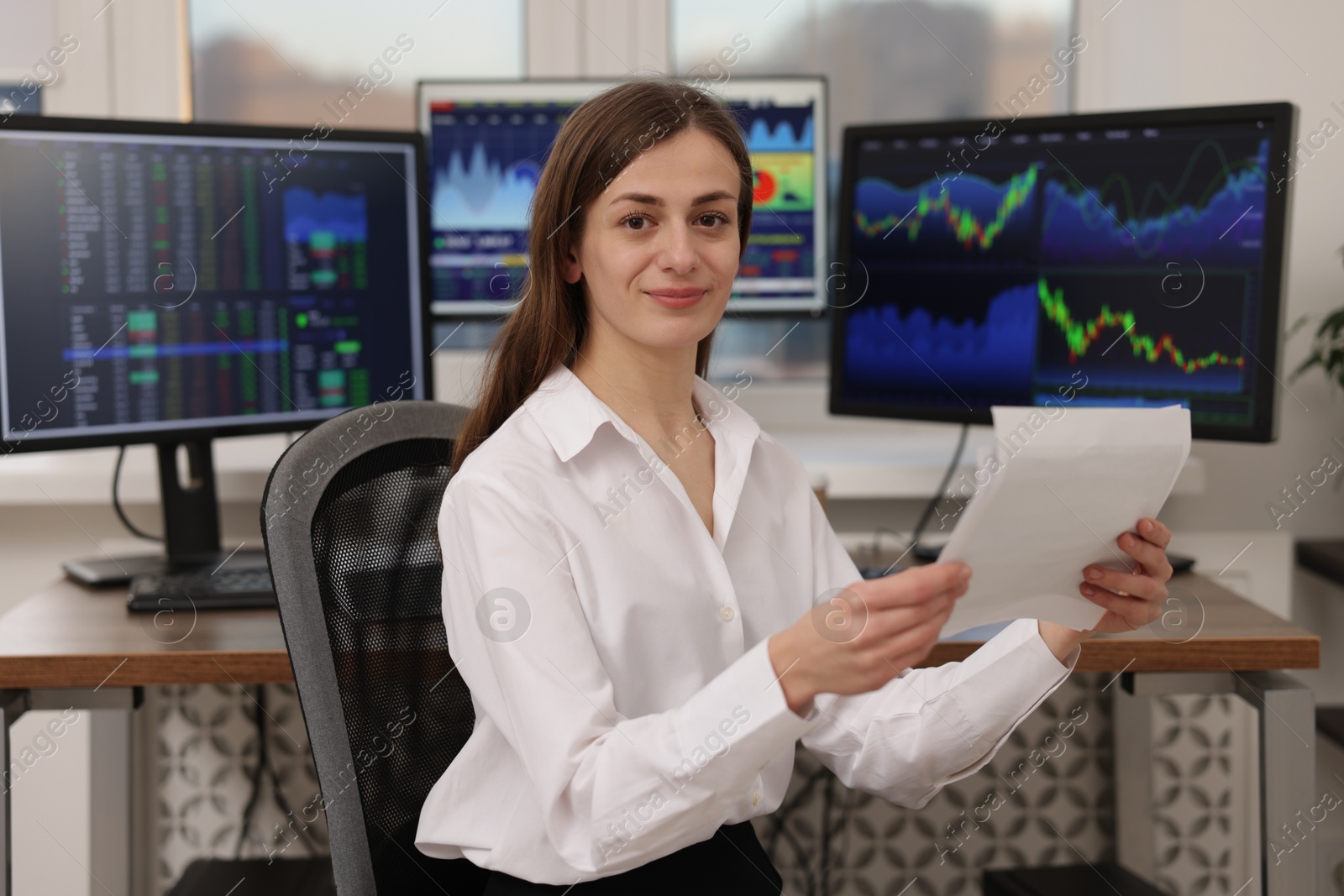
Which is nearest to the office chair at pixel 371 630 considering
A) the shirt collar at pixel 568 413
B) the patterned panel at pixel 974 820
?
the shirt collar at pixel 568 413

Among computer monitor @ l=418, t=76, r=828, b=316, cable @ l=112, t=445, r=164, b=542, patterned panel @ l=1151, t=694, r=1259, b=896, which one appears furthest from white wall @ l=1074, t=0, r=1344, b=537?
cable @ l=112, t=445, r=164, b=542

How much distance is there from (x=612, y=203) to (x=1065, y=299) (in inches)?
33.5

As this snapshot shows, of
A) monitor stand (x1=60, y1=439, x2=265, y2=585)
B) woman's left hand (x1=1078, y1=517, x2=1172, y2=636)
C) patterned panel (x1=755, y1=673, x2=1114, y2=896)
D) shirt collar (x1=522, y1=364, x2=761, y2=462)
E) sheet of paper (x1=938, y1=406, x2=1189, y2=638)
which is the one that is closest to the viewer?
sheet of paper (x1=938, y1=406, x2=1189, y2=638)

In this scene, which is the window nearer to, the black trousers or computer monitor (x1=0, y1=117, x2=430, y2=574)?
computer monitor (x1=0, y1=117, x2=430, y2=574)

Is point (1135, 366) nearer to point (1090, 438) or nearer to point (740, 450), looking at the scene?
point (740, 450)

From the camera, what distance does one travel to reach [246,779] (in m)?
1.98

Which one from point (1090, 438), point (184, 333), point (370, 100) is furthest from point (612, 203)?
point (370, 100)

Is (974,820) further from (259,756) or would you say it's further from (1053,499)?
(1053,499)

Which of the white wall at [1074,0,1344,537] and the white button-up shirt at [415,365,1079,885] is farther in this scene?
the white wall at [1074,0,1344,537]

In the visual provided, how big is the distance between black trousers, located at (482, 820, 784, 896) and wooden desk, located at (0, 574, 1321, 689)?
14.7 inches

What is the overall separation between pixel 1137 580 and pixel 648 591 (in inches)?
15.7

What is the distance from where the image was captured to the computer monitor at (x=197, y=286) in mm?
1487

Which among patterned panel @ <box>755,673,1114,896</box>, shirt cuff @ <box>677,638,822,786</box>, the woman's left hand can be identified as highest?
the woman's left hand

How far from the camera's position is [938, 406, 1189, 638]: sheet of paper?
2.42ft
